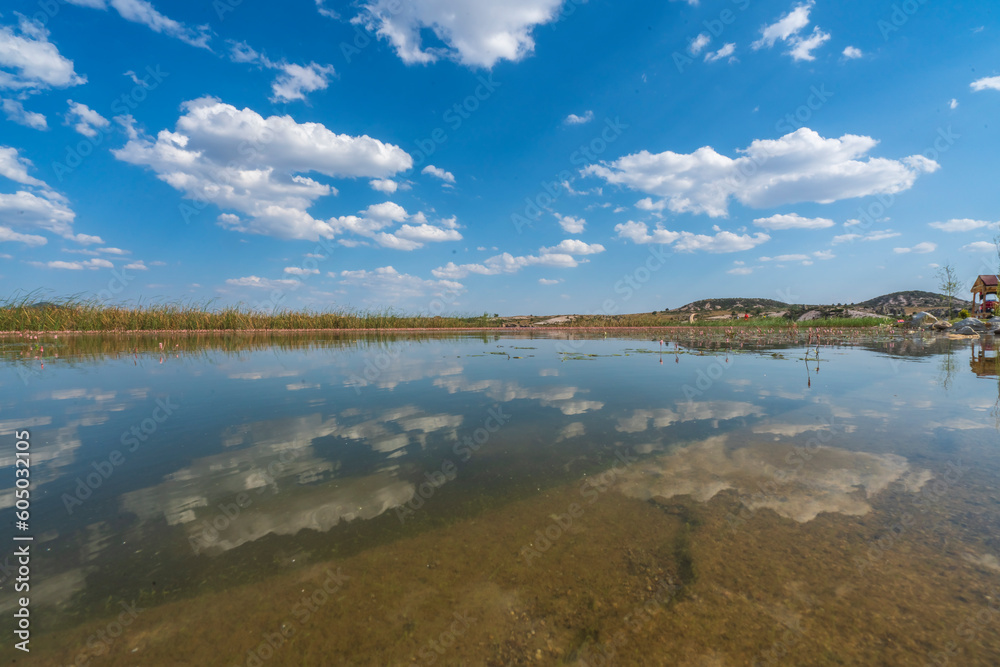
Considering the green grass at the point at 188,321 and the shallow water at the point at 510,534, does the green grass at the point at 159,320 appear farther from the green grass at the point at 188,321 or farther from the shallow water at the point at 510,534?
the shallow water at the point at 510,534

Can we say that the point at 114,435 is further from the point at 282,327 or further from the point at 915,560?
the point at 282,327

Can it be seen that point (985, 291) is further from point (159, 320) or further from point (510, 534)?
point (159, 320)

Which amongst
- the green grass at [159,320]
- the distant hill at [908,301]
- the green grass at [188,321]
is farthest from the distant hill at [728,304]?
the green grass at [159,320]

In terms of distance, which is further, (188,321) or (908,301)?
(908,301)

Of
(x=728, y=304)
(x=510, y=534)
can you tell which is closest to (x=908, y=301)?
(x=728, y=304)

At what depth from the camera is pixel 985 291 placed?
124 ft

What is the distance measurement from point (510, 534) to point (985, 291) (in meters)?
58.7

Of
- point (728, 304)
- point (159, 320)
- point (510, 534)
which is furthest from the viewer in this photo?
point (728, 304)

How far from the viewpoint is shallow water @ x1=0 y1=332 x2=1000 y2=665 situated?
238 cm

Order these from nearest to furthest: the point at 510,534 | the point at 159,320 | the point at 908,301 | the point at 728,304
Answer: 1. the point at 510,534
2. the point at 159,320
3. the point at 908,301
4. the point at 728,304

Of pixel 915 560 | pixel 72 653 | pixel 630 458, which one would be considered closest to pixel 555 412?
pixel 630 458

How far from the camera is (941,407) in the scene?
24.2 feet

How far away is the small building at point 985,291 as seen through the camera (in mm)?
37031

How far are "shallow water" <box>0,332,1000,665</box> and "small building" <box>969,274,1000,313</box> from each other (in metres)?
48.7
